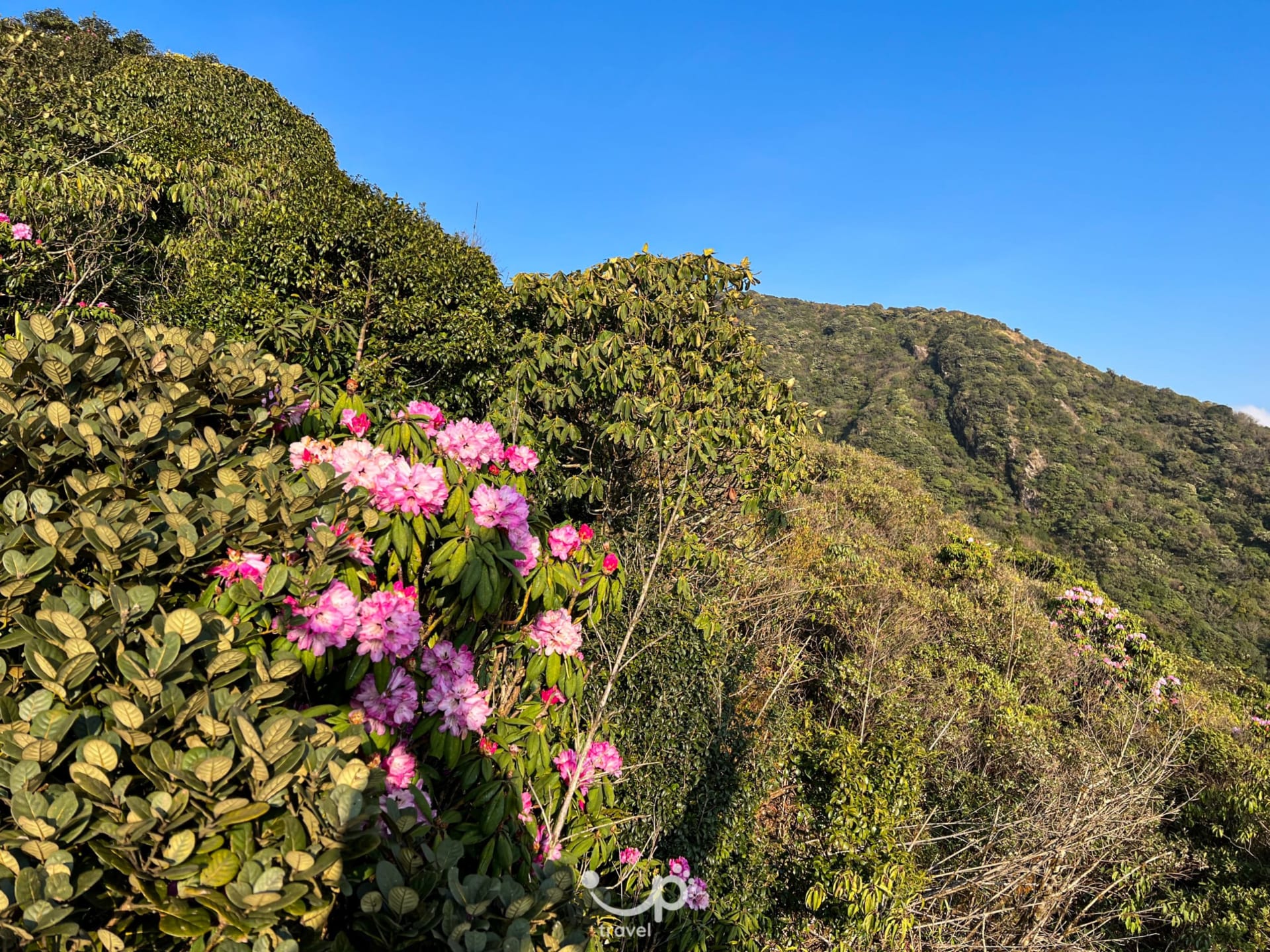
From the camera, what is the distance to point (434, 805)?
5.41 ft

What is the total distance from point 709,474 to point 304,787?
413 cm

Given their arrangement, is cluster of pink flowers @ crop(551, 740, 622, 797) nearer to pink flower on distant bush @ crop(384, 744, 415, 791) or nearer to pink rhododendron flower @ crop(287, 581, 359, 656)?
pink flower on distant bush @ crop(384, 744, 415, 791)

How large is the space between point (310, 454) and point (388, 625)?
1.76 feet

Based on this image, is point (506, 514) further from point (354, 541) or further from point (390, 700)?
point (390, 700)

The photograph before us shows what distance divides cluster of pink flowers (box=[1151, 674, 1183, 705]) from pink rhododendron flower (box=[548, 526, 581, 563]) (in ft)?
27.7

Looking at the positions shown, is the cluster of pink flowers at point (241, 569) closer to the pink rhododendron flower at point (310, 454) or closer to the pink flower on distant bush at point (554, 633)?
the pink rhododendron flower at point (310, 454)

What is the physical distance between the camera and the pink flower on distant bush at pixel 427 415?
198cm

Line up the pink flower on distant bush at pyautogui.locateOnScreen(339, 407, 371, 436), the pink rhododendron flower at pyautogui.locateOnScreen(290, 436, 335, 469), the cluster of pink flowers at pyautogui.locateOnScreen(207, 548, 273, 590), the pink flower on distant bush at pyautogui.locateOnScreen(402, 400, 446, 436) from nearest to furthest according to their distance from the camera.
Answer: the cluster of pink flowers at pyautogui.locateOnScreen(207, 548, 273, 590)
the pink rhododendron flower at pyautogui.locateOnScreen(290, 436, 335, 469)
the pink flower on distant bush at pyautogui.locateOnScreen(339, 407, 371, 436)
the pink flower on distant bush at pyautogui.locateOnScreen(402, 400, 446, 436)

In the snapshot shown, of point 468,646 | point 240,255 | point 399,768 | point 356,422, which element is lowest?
point 399,768

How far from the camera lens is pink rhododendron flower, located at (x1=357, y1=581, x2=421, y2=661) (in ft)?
4.67

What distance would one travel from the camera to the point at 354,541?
146cm

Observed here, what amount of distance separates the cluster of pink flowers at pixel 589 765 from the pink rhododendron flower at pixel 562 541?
655 mm

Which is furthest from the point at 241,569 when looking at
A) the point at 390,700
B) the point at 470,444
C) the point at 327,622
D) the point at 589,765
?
the point at 589,765

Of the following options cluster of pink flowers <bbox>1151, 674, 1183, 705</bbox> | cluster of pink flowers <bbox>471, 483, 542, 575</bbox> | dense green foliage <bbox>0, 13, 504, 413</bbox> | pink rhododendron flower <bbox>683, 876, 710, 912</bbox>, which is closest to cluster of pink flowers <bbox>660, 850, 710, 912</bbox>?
pink rhododendron flower <bbox>683, 876, 710, 912</bbox>
